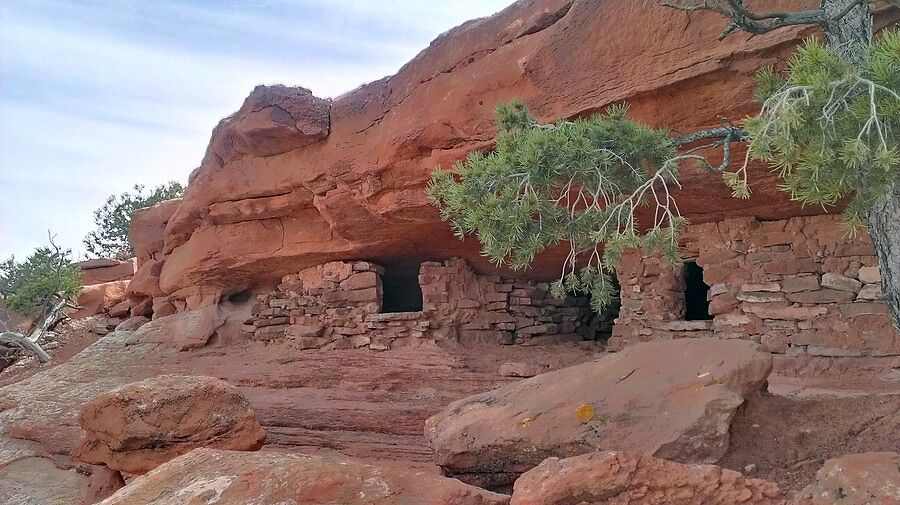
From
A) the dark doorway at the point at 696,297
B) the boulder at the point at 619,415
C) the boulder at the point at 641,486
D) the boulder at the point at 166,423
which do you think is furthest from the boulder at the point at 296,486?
the dark doorway at the point at 696,297

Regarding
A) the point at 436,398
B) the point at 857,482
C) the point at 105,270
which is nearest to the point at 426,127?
the point at 436,398

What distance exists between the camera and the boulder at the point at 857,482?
210 cm

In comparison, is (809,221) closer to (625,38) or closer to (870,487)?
(625,38)

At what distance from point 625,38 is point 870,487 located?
12.9 feet

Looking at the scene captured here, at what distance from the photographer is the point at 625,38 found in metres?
5.13

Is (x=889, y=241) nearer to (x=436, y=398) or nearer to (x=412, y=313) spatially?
(x=436, y=398)

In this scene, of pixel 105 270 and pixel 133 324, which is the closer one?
pixel 133 324

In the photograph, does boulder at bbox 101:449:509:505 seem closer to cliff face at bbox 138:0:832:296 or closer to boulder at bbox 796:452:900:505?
boulder at bbox 796:452:900:505

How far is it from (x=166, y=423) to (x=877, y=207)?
4486mm

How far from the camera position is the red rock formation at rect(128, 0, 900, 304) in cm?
497

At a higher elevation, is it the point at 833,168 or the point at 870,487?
the point at 833,168

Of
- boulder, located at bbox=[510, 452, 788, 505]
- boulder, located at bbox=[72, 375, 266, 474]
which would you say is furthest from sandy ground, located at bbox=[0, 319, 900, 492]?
boulder, located at bbox=[72, 375, 266, 474]

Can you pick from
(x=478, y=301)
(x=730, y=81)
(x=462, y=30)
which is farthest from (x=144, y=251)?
(x=730, y=81)

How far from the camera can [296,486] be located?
2.38 meters
